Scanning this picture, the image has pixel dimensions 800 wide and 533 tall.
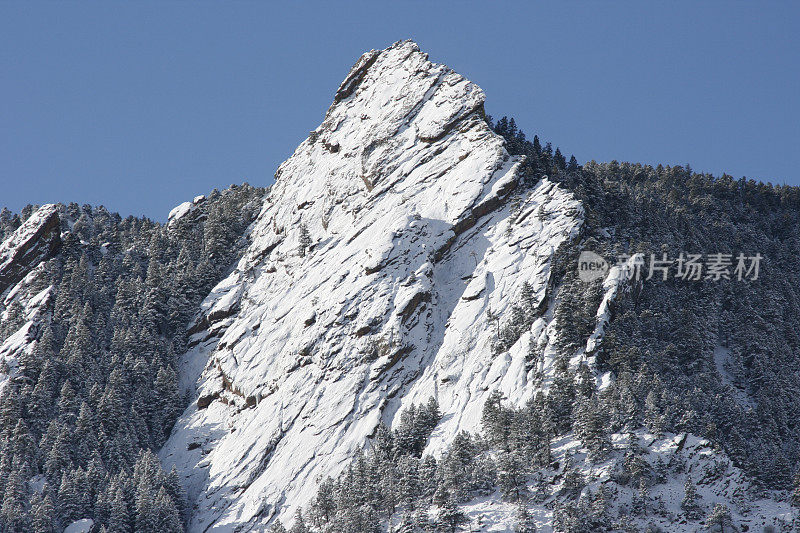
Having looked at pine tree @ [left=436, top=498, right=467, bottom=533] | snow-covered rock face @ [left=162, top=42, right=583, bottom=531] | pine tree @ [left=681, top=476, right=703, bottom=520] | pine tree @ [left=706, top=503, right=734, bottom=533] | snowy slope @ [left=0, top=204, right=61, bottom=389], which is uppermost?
snowy slope @ [left=0, top=204, right=61, bottom=389]

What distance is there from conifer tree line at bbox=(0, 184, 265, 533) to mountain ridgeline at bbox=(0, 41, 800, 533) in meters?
0.37

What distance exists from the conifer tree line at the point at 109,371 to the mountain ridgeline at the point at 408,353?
0.37m

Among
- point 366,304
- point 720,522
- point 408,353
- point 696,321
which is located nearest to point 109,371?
point 366,304

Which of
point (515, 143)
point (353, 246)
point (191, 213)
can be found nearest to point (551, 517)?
point (353, 246)

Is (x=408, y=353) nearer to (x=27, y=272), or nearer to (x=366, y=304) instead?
(x=366, y=304)

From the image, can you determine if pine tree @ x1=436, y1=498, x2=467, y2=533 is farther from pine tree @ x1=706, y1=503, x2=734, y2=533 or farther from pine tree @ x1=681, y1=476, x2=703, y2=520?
pine tree @ x1=706, y1=503, x2=734, y2=533

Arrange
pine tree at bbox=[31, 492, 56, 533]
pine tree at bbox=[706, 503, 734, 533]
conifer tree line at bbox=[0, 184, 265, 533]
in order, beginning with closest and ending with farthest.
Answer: pine tree at bbox=[706, 503, 734, 533]
pine tree at bbox=[31, 492, 56, 533]
conifer tree line at bbox=[0, 184, 265, 533]

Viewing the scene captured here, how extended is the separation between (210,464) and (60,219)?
66.3 m

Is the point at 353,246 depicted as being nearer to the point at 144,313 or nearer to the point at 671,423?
the point at 144,313

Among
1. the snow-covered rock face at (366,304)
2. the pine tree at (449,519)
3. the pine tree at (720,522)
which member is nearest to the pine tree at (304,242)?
the snow-covered rock face at (366,304)

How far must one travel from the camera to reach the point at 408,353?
104188 millimetres

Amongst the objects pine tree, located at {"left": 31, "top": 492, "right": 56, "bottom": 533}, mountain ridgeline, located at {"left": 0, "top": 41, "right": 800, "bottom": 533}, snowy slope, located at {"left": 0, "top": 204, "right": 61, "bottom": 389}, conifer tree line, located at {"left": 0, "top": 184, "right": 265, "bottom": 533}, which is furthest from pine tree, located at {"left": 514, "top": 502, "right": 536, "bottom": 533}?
snowy slope, located at {"left": 0, "top": 204, "right": 61, "bottom": 389}

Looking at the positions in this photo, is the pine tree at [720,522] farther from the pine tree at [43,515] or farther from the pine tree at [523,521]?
the pine tree at [43,515]

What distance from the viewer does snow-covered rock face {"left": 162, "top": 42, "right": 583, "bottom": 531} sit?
3905 inches
